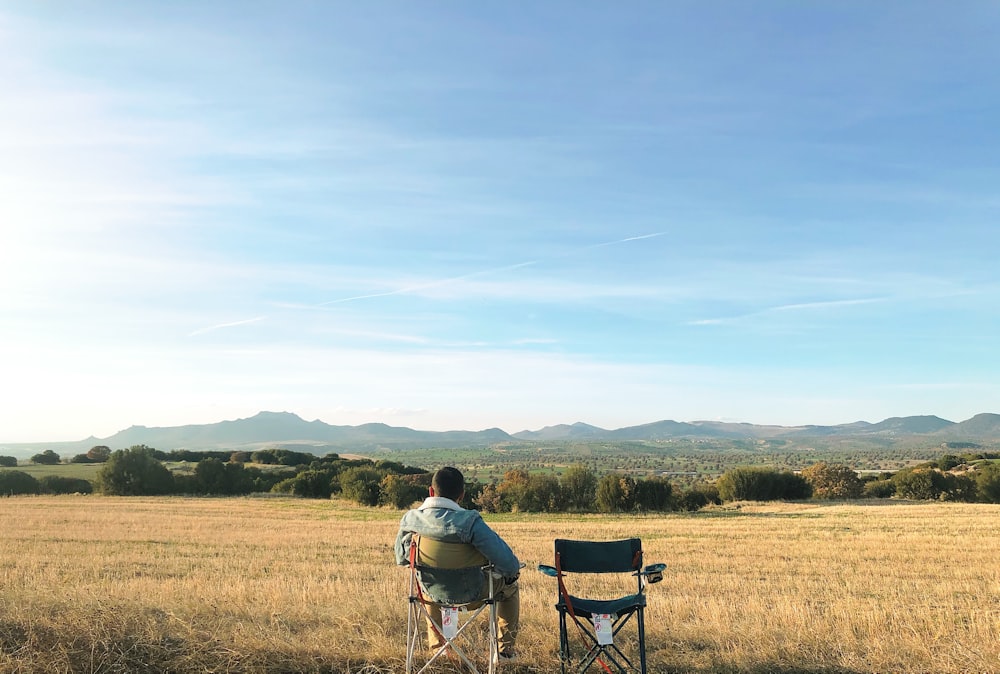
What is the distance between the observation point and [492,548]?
5.21 metres

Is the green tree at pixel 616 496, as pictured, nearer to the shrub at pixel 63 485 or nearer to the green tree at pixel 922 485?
the green tree at pixel 922 485

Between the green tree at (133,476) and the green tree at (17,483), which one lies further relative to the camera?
the green tree at (133,476)

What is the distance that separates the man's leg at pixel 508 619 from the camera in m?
5.66

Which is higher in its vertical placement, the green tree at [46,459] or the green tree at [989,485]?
the green tree at [46,459]

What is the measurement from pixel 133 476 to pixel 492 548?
69.2 metres

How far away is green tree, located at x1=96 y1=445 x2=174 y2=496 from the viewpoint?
6384 cm

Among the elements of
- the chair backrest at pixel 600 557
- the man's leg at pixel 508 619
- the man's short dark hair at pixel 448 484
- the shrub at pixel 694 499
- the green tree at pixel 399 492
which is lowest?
the shrub at pixel 694 499

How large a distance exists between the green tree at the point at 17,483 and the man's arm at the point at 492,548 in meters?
68.1

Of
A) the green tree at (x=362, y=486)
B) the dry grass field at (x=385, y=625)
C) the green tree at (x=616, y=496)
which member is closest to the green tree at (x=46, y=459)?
the green tree at (x=362, y=486)

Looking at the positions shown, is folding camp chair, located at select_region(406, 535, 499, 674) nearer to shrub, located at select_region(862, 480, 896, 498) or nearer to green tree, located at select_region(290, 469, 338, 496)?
green tree, located at select_region(290, 469, 338, 496)

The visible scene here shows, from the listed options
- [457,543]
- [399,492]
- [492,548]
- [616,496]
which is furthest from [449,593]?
[399,492]

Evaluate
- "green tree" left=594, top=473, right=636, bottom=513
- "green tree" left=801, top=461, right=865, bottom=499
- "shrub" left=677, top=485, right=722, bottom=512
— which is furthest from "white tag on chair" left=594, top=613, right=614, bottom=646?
"green tree" left=801, top=461, right=865, bottom=499

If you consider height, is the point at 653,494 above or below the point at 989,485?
above

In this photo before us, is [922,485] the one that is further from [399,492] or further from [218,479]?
[218,479]
